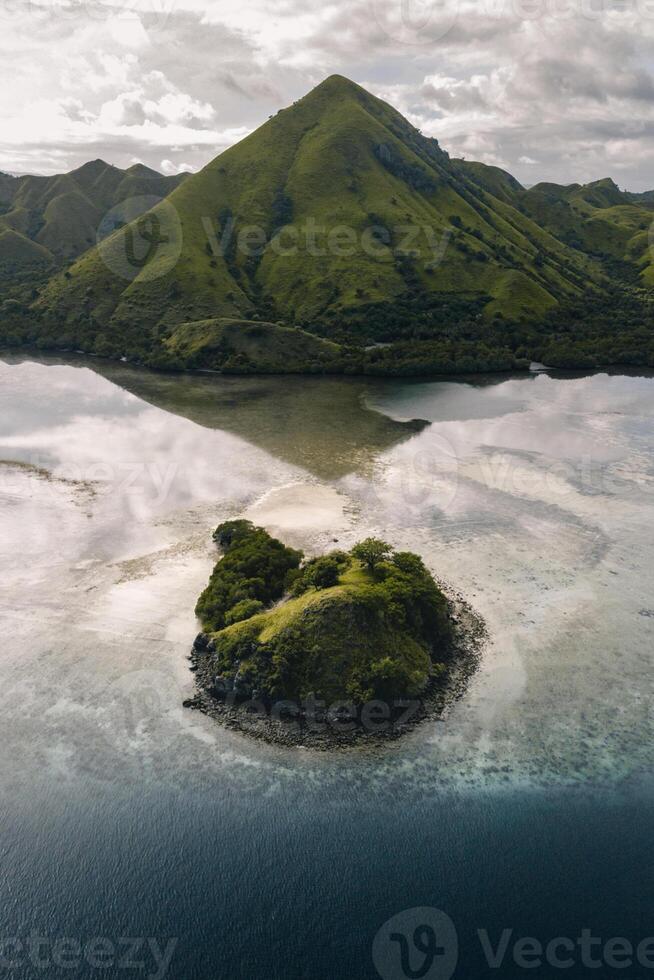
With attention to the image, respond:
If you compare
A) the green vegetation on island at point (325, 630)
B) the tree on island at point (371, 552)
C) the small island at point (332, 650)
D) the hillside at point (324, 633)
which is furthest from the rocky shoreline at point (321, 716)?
the tree on island at point (371, 552)

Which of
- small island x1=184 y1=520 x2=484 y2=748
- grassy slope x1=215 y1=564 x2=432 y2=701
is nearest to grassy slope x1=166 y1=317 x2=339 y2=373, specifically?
small island x1=184 y1=520 x2=484 y2=748

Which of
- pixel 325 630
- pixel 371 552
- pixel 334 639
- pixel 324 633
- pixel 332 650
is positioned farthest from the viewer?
pixel 371 552

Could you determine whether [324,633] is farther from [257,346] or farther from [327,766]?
[257,346]

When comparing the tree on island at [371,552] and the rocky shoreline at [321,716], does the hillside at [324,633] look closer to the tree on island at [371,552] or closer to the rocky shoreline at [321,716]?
the tree on island at [371,552]

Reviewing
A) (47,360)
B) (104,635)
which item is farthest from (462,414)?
(47,360)

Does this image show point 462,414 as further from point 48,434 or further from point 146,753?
point 146,753

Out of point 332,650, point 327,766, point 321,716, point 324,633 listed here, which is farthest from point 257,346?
point 327,766

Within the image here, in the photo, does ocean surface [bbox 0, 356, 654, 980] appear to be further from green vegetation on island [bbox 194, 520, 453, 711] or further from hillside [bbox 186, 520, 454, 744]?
green vegetation on island [bbox 194, 520, 453, 711]
